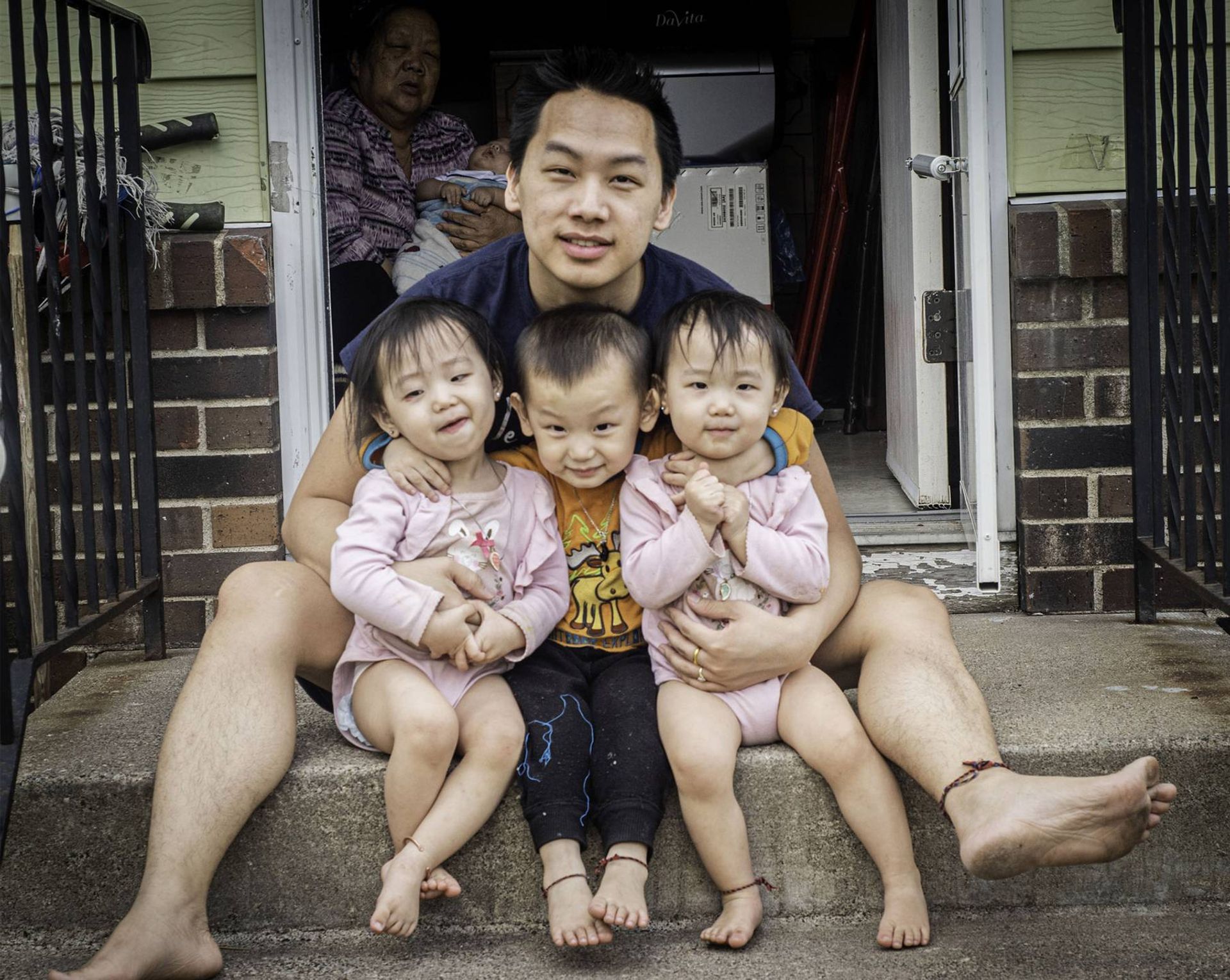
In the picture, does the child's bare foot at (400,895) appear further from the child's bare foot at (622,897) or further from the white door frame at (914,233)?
the white door frame at (914,233)

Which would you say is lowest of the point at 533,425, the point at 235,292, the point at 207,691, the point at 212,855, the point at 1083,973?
the point at 1083,973

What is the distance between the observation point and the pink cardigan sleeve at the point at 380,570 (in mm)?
1826

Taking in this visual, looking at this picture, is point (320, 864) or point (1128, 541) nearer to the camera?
point (320, 864)

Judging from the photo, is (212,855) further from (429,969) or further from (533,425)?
(533,425)

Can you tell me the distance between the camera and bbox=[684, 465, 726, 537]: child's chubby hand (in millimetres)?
1797

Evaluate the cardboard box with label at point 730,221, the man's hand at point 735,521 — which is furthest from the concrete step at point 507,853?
the cardboard box with label at point 730,221

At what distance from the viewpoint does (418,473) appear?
1932 millimetres

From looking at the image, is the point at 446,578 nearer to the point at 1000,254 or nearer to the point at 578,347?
the point at 578,347

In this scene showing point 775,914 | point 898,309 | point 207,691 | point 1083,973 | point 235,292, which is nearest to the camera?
point 1083,973

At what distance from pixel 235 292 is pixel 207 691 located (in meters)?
1.16

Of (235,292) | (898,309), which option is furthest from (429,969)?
(898,309)

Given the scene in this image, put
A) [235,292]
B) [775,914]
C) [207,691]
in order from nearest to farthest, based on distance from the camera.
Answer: [207,691]
[775,914]
[235,292]

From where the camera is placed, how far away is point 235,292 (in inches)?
107

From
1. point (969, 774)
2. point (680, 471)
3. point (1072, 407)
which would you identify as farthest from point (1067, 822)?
point (1072, 407)
